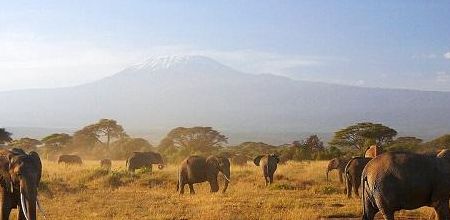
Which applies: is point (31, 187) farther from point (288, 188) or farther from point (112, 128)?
point (112, 128)

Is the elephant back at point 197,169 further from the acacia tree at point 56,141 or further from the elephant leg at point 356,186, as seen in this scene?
the acacia tree at point 56,141

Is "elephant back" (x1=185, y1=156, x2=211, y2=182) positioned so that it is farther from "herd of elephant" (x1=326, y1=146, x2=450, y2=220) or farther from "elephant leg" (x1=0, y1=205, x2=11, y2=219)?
"herd of elephant" (x1=326, y1=146, x2=450, y2=220)

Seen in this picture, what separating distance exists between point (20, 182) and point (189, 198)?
8.49m

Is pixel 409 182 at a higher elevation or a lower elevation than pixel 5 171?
lower

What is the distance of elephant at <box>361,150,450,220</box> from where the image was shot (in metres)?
11.0

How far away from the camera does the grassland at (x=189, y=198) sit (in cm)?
1585

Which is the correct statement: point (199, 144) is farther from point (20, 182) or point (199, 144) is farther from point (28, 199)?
point (28, 199)

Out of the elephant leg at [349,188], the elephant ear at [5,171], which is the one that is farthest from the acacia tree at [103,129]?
the elephant ear at [5,171]

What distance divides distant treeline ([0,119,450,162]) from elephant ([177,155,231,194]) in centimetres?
2060

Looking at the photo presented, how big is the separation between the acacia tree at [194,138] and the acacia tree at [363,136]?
11.3 metres

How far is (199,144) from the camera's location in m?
58.8

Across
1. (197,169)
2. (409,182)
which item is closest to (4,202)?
(409,182)

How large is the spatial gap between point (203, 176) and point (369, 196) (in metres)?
11.3

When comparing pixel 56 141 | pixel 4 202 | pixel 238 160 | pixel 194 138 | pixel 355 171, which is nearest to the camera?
pixel 4 202
